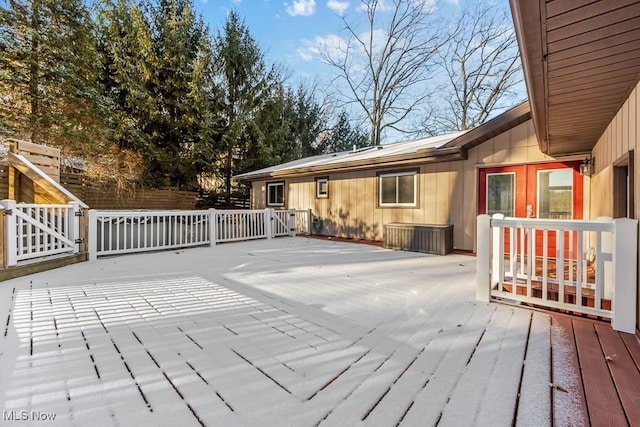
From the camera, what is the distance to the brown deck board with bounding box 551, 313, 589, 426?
57.0 inches

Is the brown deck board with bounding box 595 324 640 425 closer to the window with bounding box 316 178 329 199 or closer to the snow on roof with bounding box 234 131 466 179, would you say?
the snow on roof with bounding box 234 131 466 179

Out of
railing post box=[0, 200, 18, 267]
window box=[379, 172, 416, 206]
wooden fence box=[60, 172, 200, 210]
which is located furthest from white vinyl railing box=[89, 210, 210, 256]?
window box=[379, 172, 416, 206]

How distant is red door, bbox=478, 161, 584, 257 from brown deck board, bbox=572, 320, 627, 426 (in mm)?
3504

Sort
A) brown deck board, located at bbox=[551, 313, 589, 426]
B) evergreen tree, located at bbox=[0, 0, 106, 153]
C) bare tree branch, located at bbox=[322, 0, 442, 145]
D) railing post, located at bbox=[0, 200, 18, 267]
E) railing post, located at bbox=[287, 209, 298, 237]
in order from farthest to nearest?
bare tree branch, located at bbox=[322, 0, 442, 145], railing post, located at bbox=[287, 209, 298, 237], evergreen tree, located at bbox=[0, 0, 106, 153], railing post, located at bbox=[0, 200, 18, 267], brown deck board, located at bbox=[551, 313, 589, 426]

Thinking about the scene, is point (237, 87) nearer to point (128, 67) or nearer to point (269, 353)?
point (128, 67)

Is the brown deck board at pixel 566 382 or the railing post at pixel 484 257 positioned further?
the railing post at pixel 484 257

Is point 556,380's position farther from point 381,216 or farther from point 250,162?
point 250,162

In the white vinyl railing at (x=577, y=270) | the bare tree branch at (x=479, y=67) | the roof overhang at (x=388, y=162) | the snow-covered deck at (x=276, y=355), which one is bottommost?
the snow-covered deck at (x=276, y=355)

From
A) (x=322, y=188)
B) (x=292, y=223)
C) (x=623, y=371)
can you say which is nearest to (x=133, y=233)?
(x=292, y=223)

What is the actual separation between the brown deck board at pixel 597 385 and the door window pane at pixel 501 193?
4001 mm

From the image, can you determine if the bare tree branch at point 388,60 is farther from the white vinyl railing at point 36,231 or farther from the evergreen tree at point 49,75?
the white vinyl railing at point 36,231

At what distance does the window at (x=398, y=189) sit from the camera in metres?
7.40

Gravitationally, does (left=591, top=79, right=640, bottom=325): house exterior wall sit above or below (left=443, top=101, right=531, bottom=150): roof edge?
below

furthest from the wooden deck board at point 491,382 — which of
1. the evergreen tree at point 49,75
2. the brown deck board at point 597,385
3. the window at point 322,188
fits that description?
the evergreen tree at point 49,75
